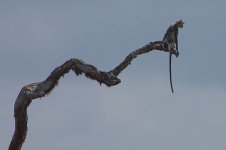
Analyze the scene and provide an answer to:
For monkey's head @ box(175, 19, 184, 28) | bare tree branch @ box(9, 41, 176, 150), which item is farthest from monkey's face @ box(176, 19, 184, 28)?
bare tree branch @ box(9, 41, 176, 150)

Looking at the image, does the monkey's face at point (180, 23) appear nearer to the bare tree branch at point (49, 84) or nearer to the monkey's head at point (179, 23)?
the monkey's head at point (179, 23)

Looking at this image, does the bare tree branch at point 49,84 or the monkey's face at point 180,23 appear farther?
the monkey's face at point 180,23

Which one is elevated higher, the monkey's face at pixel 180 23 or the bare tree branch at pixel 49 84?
the monkey's face at pixel 180 23

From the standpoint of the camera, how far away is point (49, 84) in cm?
1112

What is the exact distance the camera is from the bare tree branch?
10.7 m

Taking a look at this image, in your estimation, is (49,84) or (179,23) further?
(179,23)

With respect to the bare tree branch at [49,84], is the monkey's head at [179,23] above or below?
above

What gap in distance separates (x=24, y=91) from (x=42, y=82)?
51 centimetres

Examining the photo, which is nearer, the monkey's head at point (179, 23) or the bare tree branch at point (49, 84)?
the bare tree branch at point (49, 84)

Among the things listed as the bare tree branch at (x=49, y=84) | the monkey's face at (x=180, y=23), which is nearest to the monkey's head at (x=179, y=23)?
the monkey's face at (x=180, y=23)

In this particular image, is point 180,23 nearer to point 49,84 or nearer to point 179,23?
point 179,23

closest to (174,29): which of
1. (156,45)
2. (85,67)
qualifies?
(156,45)

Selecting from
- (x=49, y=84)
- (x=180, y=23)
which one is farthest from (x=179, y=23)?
(x=49, y=84)

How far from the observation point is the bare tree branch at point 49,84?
35.2ft
